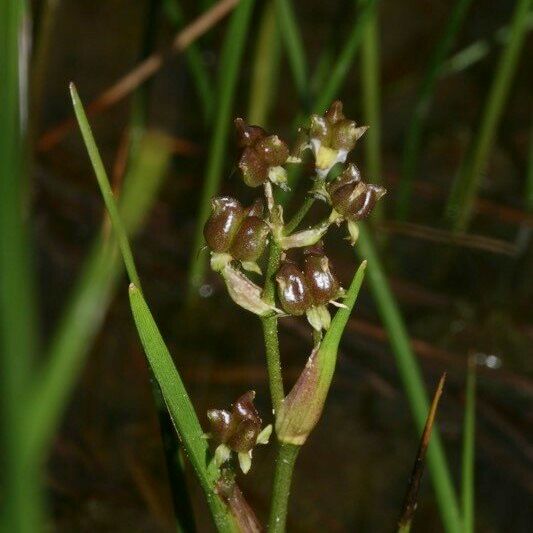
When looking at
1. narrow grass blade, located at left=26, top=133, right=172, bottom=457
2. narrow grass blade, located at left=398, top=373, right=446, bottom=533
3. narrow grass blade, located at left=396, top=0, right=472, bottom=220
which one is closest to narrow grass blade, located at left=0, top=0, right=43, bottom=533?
narrow grass blade, located at left=26, top=133, right=172, bottom=457

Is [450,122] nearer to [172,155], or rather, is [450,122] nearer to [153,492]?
[172,155]

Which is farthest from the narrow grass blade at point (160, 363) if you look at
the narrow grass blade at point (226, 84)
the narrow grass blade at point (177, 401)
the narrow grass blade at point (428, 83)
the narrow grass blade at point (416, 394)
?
the narrow grass blade at point (428, 83)

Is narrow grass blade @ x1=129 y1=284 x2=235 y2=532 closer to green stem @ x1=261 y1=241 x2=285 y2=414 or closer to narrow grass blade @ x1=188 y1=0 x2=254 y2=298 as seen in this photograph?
green stem @ x1=261 y1=241 x2=285 y2=414

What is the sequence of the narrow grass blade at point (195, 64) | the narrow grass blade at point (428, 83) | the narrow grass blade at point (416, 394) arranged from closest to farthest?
the narrow grass blade at point (416, 394) < the narrow grass blade at point (428, 83) < the narrow grass blade at point (195, 64)

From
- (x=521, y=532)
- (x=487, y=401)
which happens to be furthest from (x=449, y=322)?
(x=521, y=532)

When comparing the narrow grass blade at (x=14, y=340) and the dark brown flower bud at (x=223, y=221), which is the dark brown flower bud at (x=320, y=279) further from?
the narrow grass blade at (x=14, y=340)

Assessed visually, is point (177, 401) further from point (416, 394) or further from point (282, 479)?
point (416, 394)

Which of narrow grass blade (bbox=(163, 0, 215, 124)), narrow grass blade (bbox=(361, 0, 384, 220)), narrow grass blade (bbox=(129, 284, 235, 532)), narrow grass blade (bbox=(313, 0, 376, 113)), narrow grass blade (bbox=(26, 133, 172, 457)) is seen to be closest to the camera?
narrow grass blade (bbox=(26, 133, 172, 457))

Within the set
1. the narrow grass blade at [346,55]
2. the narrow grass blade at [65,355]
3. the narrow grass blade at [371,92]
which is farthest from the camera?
the narrow grass blade at [371,92]
